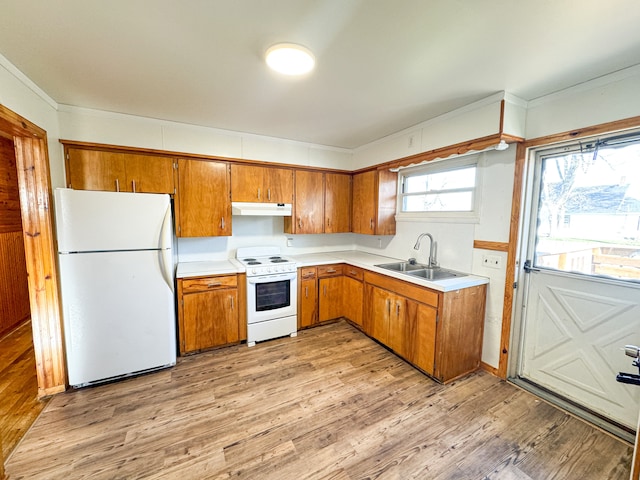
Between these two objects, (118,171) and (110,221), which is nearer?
(110,221)

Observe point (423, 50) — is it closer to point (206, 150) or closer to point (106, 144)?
point (206, 150)

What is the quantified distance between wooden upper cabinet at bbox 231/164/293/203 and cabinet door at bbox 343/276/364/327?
1394 millimetres

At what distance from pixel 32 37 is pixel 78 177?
4.44ft

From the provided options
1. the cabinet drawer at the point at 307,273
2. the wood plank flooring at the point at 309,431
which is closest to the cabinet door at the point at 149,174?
the cabinet drawer at the point at 307,273

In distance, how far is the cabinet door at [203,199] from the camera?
9.62ft

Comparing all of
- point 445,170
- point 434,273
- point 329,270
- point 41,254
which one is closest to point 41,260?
point 41,254

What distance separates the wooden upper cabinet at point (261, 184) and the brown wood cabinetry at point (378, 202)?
1.07 meters

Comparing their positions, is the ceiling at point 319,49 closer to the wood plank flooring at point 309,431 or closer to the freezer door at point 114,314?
the freezer door at point 114,314

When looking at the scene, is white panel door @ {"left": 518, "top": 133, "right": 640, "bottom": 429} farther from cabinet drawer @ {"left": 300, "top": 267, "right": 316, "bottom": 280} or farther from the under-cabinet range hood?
the under-cabinet range hood

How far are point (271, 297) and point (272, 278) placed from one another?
0.78 ft

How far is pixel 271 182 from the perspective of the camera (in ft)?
11.2

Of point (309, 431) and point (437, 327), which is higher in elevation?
point (437, 327)

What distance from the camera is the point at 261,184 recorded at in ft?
11.0

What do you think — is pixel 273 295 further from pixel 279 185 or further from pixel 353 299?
pixel 279 185
